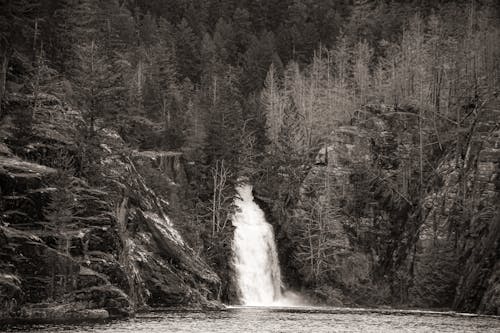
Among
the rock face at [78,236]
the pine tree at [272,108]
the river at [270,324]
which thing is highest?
the pine tree at [272,108]

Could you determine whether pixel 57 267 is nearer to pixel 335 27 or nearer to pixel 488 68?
pixel 488 68

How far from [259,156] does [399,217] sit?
21720 millimetres

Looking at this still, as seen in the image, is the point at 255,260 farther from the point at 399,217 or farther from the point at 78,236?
the point at 78,236

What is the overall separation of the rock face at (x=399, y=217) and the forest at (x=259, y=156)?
0.67ft

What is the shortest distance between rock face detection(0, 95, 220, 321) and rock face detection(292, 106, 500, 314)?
18295 millimetres

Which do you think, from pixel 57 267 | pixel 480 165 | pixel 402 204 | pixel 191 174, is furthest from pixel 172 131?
pixel 57 267

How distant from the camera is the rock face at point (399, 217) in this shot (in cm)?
6556

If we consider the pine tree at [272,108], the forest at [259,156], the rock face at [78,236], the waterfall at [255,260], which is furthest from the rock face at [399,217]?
the rock face at [78,236]

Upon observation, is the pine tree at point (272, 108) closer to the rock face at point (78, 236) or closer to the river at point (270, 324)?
the rock face at point (78, 236)

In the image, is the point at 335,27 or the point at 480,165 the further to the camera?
the point at 335,27

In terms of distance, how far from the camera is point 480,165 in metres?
69.3

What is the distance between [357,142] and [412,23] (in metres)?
31.2

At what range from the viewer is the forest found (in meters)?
49.5

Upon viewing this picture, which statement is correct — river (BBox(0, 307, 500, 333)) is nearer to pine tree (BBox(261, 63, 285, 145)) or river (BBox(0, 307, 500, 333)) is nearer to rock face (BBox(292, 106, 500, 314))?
rock face (BBox(292, 106, 500, 314))
